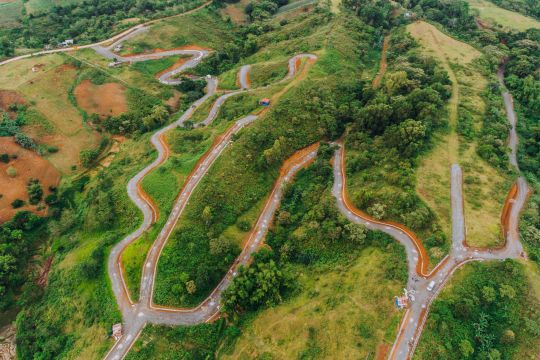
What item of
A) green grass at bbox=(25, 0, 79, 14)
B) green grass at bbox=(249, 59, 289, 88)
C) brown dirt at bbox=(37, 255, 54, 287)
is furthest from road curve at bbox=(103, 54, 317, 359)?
green grass at bbox=(25, 0, 79, 14)

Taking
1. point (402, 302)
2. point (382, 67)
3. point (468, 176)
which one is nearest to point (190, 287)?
point (402, 302)

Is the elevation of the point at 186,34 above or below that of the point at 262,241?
above

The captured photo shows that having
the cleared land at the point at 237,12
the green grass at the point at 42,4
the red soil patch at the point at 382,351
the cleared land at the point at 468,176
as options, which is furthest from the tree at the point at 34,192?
the green grass at the point at 42,4

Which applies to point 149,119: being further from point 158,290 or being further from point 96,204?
point 158,290

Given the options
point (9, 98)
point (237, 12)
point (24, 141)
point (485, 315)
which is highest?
point (237, 12)

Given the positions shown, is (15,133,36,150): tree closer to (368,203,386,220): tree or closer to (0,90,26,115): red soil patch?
(0,90,26,115): red soil patch

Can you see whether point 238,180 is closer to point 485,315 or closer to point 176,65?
point 485,315
